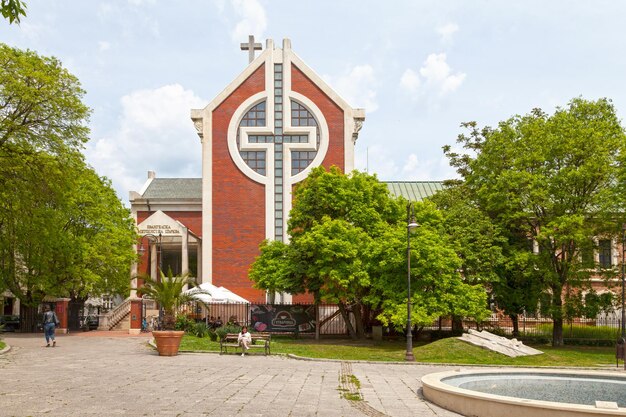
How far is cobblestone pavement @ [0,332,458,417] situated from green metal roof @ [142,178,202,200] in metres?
30.5

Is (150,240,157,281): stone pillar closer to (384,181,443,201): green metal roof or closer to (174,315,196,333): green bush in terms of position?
(174,315,196,333): green bush

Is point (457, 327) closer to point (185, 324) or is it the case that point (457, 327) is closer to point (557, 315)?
point (557, 315)

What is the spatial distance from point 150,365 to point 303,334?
58.2 feet

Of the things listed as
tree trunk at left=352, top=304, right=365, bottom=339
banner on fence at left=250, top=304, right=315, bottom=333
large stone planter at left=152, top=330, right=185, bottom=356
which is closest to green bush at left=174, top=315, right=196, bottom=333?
banner on fence at left=250, top=304, right=315, bottom=333

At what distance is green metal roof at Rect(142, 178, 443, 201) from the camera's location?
178 feet

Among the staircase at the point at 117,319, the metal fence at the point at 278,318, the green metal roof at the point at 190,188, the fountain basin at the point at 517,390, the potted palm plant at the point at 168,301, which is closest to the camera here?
the fountain basin at the point at 517,390

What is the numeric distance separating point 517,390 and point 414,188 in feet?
154

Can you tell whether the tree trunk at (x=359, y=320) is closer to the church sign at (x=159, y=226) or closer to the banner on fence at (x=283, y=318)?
the banner on fence at (x=283, y=318)

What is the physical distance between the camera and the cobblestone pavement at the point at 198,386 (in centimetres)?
1180

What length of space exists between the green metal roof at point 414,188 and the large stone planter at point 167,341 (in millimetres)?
38426

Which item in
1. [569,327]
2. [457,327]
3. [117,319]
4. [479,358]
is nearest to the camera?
[479,358]

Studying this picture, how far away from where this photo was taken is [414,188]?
61062 mm

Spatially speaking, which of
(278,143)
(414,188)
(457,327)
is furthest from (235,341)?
(414,188)

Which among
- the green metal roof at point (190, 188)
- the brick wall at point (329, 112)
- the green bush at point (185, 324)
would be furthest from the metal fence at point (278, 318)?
the green metal roof at point (190, 188)
